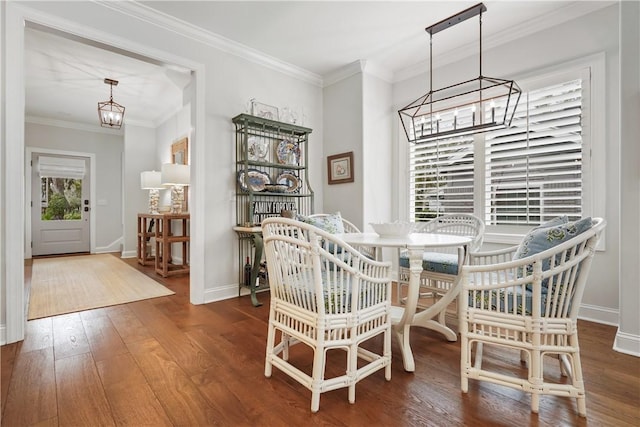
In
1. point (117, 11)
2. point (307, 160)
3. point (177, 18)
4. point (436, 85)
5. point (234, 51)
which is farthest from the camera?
point (307, 160)

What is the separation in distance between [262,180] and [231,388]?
2298 mm

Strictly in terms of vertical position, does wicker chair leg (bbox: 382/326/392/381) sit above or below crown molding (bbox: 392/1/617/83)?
below

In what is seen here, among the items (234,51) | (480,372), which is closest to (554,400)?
(480,372)

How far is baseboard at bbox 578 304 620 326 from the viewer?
8.03 feet

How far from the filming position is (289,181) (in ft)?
12.3

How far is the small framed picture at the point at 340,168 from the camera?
12.5ft

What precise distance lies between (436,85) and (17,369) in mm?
4328

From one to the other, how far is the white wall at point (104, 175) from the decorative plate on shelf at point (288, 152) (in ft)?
16.1

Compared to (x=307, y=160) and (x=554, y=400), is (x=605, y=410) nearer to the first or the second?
(x=554, y=400)

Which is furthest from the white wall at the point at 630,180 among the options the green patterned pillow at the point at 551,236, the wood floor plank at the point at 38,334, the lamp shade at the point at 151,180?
the lamp shade at the point at 151,180

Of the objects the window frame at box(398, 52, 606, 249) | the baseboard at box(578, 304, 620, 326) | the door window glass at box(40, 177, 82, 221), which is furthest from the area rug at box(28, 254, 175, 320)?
the window frame at box(398, 52, 606, 249)

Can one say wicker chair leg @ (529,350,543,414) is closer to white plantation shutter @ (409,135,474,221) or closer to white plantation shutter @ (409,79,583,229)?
white plantation shutter @ (409,79,583,229)

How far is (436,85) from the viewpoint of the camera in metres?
Result: 3.61

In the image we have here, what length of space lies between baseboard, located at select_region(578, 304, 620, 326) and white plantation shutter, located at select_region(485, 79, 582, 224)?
78 centimetres
